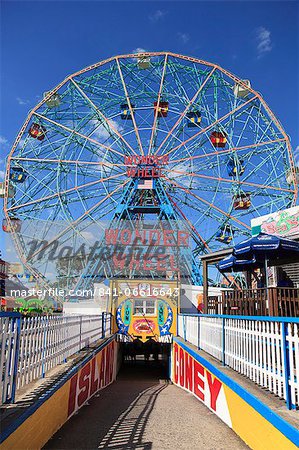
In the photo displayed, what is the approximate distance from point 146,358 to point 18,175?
13.0m

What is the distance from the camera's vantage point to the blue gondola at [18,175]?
74.8 ft

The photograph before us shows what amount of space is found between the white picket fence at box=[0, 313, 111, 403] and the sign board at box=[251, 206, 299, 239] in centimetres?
721

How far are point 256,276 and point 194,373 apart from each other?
6663mm

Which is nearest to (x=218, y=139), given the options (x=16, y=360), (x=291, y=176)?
(x=291, y=176)

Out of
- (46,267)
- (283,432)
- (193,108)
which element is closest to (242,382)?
(283,432)

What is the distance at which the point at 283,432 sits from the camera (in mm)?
2885

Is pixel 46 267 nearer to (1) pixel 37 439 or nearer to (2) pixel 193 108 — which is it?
(2) pixel 193 108

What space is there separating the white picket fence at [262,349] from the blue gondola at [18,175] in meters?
18.9

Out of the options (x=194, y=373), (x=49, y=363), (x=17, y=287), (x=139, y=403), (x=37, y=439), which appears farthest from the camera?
(x=17, y=287)

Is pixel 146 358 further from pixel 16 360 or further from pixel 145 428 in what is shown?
pixel 16 360

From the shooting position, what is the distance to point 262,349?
4.01 metres

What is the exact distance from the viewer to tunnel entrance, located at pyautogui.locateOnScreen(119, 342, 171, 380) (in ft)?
46.6

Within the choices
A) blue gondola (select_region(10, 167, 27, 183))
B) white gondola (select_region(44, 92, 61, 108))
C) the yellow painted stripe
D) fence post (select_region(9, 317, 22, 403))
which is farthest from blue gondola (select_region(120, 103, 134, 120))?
fence post (select_region(9, 317, 22, 403))

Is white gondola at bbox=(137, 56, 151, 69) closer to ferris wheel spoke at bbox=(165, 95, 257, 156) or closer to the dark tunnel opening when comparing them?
ferris wheel spoke at bbox=(165, 95, 257, 156)
